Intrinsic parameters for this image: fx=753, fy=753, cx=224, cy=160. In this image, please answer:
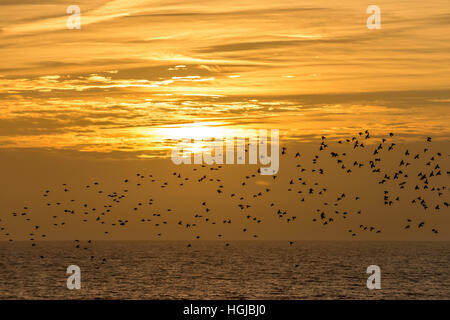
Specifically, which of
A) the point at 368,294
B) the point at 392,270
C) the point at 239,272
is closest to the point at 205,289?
the point at 368,294

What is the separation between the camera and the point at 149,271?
122750mm

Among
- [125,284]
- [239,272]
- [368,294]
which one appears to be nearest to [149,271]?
[239,272]

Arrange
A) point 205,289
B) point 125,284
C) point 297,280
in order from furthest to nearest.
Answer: point 297,280 → point 125,284 → point 205,289

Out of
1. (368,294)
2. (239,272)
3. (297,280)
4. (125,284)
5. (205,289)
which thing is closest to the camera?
(368,294)

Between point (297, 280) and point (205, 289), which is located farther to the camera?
point (297, 280)
